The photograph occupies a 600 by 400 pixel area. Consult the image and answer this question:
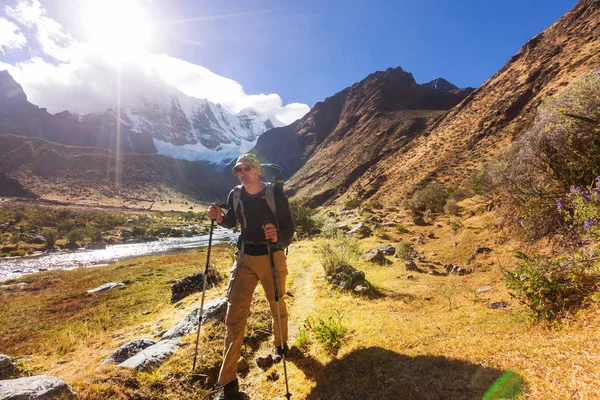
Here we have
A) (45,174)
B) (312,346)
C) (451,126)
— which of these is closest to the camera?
(312,346)

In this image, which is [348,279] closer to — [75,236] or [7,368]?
[7,368]

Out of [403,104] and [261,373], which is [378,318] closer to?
[261,373]

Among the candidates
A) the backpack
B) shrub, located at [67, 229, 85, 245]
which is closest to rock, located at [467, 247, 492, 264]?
the backpack

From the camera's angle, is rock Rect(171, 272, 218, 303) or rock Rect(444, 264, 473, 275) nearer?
rock Rect(444, 264, 473, 275)

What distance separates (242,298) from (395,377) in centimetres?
222

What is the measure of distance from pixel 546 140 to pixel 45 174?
118 metres

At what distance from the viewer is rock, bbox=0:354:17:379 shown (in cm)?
471

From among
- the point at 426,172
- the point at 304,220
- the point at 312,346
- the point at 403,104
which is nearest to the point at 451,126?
the point at 426,172

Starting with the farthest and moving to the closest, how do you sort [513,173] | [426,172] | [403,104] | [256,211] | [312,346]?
[403,104] → [426,172] → [513,173] → [312,346] → [256,211]

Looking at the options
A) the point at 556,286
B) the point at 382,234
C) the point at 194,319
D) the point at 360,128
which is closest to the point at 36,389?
the point at 194,319

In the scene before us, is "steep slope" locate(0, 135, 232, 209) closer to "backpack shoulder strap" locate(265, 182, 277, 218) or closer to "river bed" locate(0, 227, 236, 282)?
"river bed" locate(0, 227, 236, 282)

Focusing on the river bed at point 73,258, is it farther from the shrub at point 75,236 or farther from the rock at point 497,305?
the rock at point 497,305

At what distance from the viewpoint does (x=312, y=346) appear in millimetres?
4695

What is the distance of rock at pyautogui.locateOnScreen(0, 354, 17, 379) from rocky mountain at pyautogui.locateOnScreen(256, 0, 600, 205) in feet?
76.0
